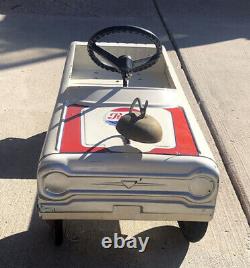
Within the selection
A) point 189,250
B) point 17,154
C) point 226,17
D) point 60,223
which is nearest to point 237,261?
point 189,250

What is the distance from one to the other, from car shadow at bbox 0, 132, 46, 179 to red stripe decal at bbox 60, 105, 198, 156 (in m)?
0.85

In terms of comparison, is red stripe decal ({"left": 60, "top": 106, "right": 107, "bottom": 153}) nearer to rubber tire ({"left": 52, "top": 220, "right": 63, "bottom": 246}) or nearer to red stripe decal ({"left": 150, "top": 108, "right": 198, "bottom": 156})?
red stripe decal ({"left": 150, "top": 108, "right": 198, "bottom": 156})

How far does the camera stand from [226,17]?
8242 millimetres

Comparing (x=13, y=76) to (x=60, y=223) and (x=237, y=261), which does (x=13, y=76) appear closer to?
(x=60, y=223)

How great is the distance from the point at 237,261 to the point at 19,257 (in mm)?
1296

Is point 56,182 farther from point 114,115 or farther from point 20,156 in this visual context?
point 20,156

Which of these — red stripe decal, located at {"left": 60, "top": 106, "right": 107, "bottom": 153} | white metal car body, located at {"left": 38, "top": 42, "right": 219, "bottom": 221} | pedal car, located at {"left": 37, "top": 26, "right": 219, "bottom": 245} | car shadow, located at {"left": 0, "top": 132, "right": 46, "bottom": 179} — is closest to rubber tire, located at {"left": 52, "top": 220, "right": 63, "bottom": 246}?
pedal car, located at {"left": 37, "top": 26, "right": 219, "bottom": 245}

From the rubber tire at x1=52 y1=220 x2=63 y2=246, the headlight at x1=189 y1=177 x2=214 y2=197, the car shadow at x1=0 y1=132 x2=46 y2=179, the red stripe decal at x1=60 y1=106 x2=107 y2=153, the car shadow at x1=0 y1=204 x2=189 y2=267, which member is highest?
the red stripe decal at x1=60 y1=106 x2=107 y2=153

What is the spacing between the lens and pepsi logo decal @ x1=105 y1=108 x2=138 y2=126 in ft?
9.98

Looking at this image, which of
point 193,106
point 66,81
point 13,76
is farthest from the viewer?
point 13,76

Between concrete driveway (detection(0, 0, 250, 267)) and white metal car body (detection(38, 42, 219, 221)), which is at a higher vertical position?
white metal car body (detection(38, 42, 219, 221))

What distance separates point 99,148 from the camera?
2.74 m

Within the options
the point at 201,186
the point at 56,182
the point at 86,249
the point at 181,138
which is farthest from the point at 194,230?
the point at 56,182

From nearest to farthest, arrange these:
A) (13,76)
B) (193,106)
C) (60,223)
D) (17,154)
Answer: (60,223) < (17,154) < (193,106) < (13,76)
